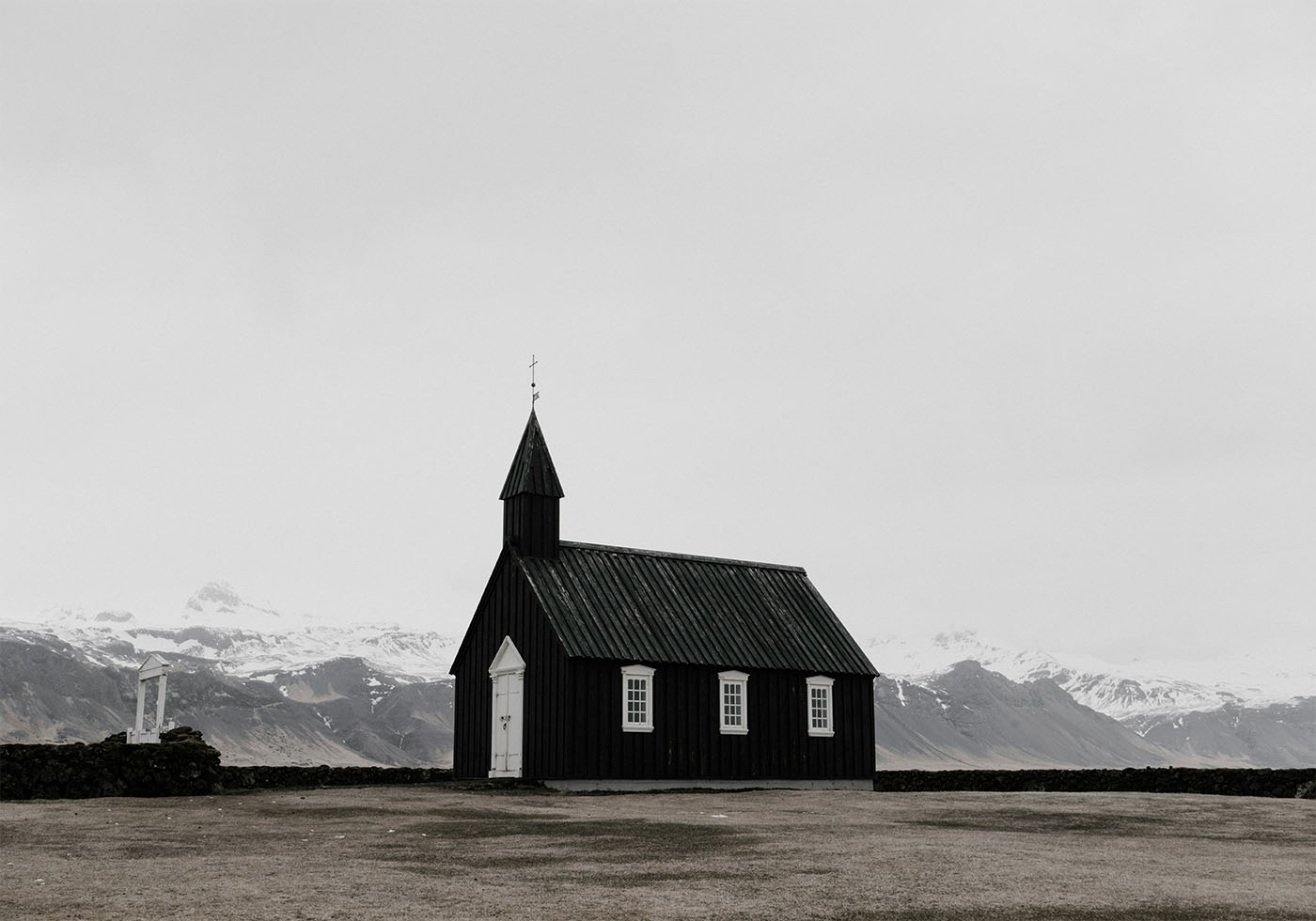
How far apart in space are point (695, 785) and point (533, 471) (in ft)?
33.3

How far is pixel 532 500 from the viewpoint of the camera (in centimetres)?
3797

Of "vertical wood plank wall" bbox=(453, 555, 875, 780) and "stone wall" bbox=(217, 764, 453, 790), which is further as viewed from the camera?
"vertical wood plank wall" bbox=(453, 555, 875, 780)

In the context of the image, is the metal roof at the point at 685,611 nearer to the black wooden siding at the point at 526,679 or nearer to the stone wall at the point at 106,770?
the black wooden siding at the point at 526,679

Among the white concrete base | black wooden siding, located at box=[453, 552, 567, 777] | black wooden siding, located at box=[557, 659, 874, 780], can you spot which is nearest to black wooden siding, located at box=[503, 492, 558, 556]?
black wooden siding, located at box=[453, 552, 567, 777]

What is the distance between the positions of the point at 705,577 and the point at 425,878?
27244 millimetres

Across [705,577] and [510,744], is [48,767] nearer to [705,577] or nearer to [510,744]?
[510,744]

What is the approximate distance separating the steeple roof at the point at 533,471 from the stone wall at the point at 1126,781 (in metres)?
13.4

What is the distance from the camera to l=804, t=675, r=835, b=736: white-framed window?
38.4 metres

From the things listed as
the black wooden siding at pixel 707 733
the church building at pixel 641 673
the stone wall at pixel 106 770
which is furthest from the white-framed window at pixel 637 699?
the stone wall at pixel 106 770

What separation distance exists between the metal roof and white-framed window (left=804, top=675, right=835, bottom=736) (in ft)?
1.36

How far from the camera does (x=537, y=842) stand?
57.7 feet

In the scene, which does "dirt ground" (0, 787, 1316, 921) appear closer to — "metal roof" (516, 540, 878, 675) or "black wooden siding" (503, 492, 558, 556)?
"metal roof" (516, 540, 878, 675)

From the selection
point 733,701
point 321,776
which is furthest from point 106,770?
point 733,701

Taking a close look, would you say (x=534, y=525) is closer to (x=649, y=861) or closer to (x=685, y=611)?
(x=685, y=611)
